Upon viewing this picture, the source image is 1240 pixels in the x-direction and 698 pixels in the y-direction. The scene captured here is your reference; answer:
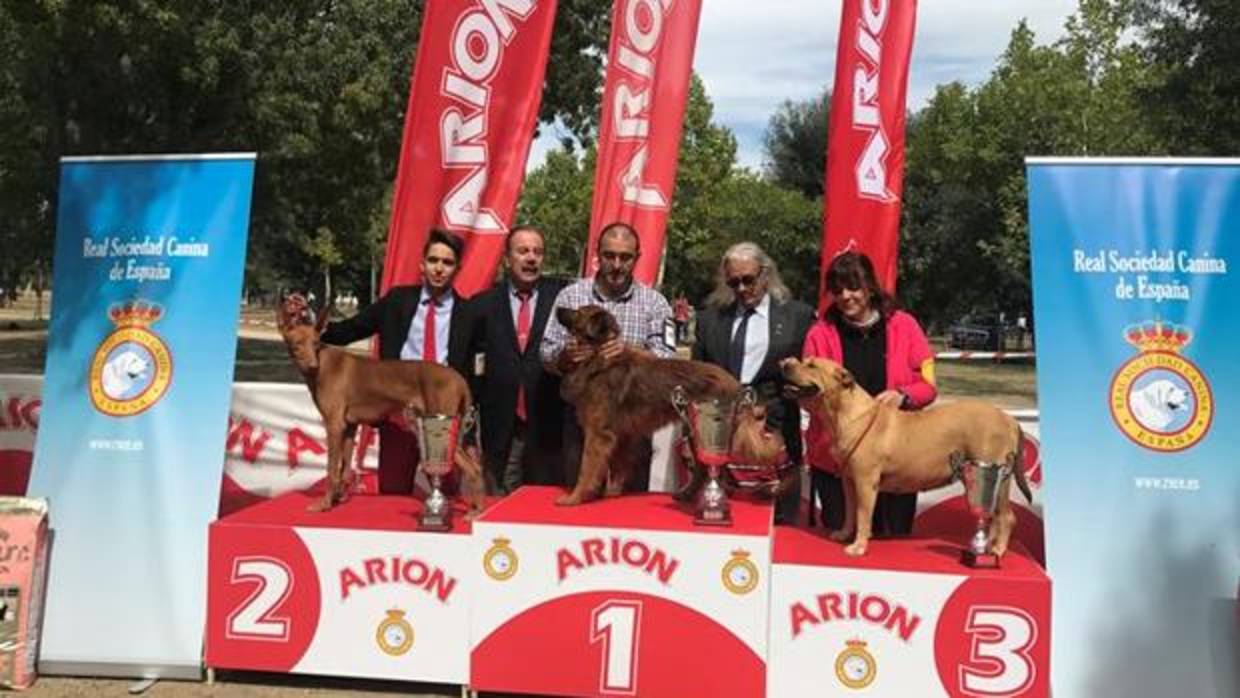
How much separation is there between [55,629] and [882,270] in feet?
16.8

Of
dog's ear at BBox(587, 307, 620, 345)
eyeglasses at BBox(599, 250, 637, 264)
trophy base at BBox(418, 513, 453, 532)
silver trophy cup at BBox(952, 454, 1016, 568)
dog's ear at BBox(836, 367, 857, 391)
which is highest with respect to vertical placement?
eyeglasses at BBox(599, 250, 637, 264)

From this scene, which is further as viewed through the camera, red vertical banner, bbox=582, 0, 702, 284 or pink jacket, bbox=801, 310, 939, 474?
red vertical banner, bbox=582, 0, 702, 284

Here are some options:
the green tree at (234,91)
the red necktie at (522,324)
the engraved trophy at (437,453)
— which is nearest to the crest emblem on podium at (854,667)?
the engraved trophy at (437,453)

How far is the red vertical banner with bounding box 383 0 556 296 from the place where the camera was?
→ 6.10 metres

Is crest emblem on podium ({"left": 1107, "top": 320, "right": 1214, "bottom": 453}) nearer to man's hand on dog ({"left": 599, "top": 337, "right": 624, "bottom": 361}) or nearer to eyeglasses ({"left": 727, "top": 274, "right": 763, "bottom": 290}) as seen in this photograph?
eyeglasses ({"left": 727, "top": 274, "right": 763, "bottom": 290})

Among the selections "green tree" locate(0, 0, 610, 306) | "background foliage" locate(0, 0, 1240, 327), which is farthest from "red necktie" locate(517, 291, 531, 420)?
"green tree" locate(0, 0, 610, 306)

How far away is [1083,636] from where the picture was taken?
377cm

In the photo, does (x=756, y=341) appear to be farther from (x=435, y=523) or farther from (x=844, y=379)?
(x=435, y=523)

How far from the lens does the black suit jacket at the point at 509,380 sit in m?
4.51

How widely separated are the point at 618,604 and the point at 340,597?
3.77ft

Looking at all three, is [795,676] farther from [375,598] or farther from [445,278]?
[445,278]

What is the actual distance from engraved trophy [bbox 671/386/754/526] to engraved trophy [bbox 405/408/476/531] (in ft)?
2.92

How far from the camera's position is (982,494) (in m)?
3.50

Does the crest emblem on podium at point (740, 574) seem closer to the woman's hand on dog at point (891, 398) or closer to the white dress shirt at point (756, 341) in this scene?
the woman's hand on dog at point (891, 398)
